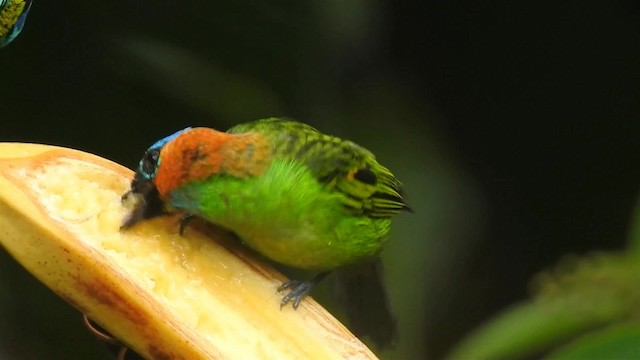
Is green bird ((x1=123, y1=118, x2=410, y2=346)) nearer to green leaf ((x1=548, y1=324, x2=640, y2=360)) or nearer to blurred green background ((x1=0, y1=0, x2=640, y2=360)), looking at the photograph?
green leaf ((x1=548, y1=324, x2=640, y2=360))

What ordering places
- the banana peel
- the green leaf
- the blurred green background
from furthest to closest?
the blurred green background → the green leaf → the banana peel

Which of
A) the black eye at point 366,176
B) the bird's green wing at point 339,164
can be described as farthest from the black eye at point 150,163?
the black eye at point 366,176

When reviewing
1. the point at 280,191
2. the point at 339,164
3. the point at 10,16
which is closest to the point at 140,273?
the point at 280,191

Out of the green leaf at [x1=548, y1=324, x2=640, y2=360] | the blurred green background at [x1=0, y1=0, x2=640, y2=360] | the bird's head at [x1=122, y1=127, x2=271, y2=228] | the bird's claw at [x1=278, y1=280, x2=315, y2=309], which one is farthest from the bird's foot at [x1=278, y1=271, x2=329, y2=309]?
the blurred green background at [x1=0, y1=0, x2=640, y2=360]

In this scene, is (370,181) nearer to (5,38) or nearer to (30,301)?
(5,38)

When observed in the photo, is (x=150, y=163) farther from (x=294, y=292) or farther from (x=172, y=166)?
(x=294, y=292)

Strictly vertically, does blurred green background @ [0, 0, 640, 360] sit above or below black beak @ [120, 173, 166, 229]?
above
